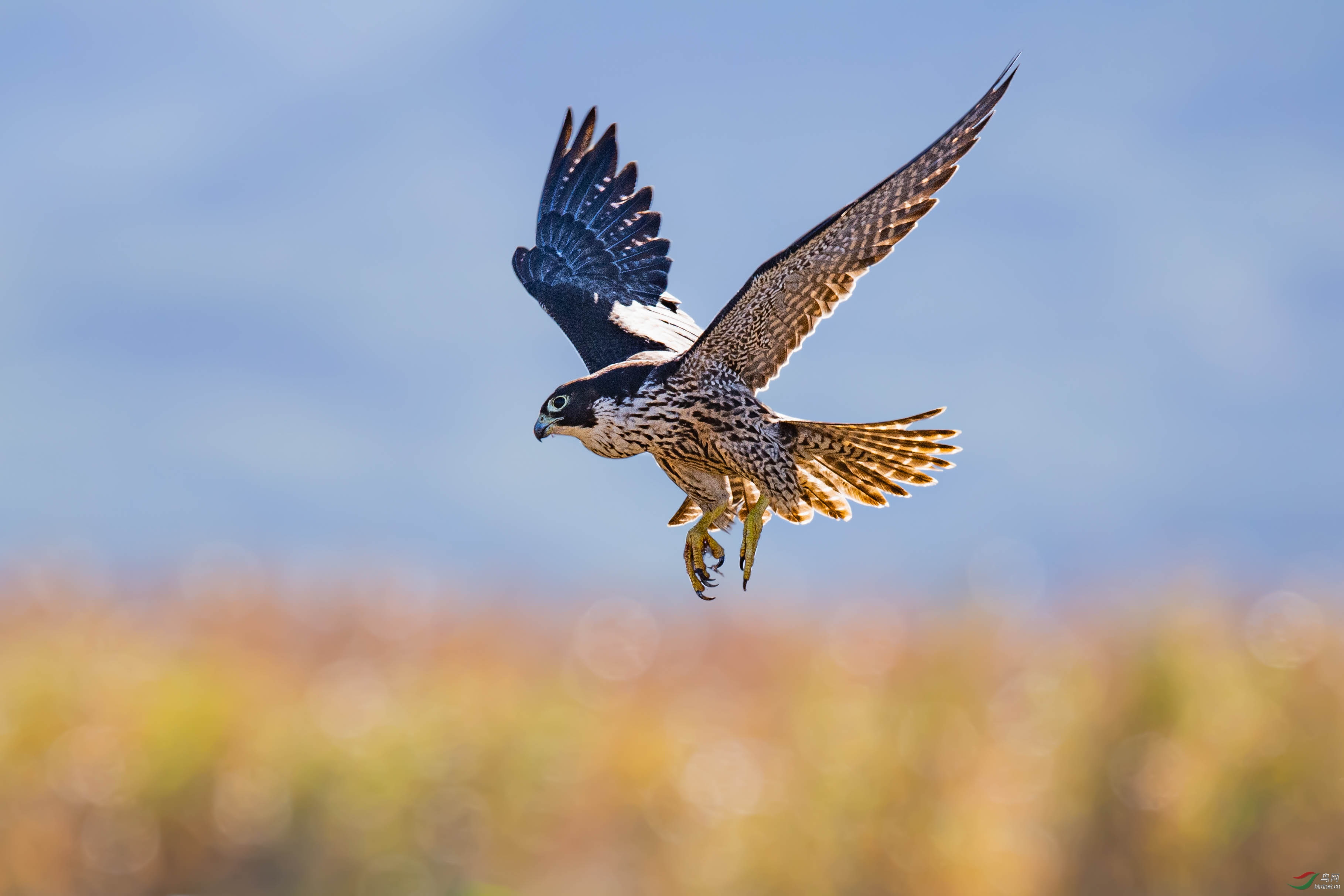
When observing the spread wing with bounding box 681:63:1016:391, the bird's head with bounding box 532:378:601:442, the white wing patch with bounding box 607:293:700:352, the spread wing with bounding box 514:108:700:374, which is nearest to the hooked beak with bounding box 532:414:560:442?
the bird's head with bounding box 532:378:601:442

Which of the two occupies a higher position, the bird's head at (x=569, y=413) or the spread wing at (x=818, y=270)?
the spread wing at (x=818, y=270)

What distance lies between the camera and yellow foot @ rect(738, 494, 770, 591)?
4.62 m

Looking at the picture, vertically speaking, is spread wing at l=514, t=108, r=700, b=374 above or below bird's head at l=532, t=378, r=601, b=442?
above

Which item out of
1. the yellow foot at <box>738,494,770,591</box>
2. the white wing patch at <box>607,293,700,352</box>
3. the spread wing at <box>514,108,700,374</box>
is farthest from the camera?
the spread wing at <box>514,108,700,374</box>

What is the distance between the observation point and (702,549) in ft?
16.4

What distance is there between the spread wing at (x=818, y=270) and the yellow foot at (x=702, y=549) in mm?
544

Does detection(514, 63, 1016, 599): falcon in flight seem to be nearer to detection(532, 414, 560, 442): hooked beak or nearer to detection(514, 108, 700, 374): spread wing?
detection(532, 414, 560, 442): hooked beak

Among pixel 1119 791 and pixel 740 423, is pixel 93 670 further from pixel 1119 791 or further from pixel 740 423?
pixel 740 423

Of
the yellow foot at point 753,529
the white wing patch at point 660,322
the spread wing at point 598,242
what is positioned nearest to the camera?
the yellow foot at point 753,529

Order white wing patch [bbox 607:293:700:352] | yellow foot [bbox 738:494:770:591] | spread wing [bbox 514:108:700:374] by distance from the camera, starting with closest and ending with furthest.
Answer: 1. yellow foot [bbox 738:494:770:591]
2. white wing patch [bbox 607:293:700:352]
3. spread wing [bbox 514:108:700:374]

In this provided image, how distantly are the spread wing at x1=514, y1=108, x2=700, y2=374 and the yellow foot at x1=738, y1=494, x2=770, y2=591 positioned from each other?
2533 millimetres

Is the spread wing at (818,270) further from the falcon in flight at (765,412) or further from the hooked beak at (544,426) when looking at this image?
the hooked beak at (544,426)

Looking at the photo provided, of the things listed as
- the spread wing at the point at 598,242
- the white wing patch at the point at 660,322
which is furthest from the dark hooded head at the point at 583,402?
the spread wing at the point at 598,242

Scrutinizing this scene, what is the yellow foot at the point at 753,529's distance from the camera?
462 centimetres
